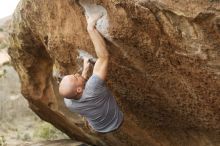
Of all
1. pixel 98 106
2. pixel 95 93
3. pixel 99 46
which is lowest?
pixel 98 106

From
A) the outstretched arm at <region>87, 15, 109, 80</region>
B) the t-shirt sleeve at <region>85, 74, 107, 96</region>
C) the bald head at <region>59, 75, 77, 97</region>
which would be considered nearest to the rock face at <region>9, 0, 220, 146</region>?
the outstretched arm at <region>87, 15, 109, 80</region>

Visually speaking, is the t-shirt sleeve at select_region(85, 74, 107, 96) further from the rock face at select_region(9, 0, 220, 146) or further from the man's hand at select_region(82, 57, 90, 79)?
the rock face at select_region(9, 0, 220, 146)

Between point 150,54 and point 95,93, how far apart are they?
29.8 inches

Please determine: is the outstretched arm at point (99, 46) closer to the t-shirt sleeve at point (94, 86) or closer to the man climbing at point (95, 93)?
the man climbing at point (95, 93)

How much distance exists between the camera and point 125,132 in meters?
7.21

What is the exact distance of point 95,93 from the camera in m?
4.96

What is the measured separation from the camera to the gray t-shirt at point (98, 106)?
4.96 meters

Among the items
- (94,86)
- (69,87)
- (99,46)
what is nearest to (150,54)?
(99,46)

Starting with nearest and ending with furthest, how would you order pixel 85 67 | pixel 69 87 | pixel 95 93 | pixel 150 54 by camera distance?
pixel 69 87
pixel 95 93
pixel 150 54
pixel 85 67

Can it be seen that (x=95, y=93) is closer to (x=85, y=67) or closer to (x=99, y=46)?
(x=99, y=46)

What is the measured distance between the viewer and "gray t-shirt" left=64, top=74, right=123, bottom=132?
4957mm

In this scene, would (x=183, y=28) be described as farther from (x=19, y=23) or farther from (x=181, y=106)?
(x=19, y=23)

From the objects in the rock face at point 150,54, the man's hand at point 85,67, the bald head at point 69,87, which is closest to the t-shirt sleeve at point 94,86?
the bald head at point 69,87

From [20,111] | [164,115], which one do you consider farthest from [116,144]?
[20,111]
